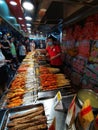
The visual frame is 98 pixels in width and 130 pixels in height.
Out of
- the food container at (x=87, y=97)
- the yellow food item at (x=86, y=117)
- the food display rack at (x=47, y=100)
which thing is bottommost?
the food display rack at (x=47, y=100)

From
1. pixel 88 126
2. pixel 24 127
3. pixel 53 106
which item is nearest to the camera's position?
pixel 88 126

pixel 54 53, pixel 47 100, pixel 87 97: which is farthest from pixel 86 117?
pixel 54 53

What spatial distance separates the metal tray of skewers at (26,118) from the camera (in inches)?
57.7

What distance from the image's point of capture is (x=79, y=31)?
14.8ft

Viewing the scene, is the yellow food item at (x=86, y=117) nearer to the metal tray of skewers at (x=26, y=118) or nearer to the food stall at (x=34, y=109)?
the food stall at (x=34, y=109)

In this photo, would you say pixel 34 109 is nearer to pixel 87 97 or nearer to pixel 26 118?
pixel 26 118

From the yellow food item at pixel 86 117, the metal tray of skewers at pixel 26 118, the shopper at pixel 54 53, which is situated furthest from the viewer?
the shopper at pixel 54 53

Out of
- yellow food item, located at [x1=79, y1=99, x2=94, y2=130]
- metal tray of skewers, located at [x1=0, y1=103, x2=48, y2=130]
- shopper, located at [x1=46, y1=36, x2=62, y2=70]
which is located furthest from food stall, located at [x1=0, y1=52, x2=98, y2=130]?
shopper, located at [x1=46, y1=36, x2=62, y2=70]

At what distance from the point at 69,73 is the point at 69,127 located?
4420mm

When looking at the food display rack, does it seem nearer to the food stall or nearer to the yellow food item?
Answer: the food stall

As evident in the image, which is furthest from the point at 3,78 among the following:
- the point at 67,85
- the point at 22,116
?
the point at 22,116

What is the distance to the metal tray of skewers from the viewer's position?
4.81 feet

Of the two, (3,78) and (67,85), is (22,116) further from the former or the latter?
(3,78)

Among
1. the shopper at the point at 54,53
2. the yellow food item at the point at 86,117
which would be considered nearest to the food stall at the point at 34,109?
the yellow food item at the point at 86,117
